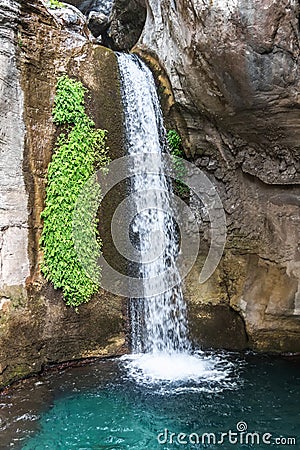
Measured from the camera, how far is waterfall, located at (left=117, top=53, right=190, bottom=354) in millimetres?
5633

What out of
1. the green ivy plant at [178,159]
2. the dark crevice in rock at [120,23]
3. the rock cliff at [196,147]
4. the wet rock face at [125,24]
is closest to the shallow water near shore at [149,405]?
the rock cliff at [196,147]

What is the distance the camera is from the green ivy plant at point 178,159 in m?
6.00

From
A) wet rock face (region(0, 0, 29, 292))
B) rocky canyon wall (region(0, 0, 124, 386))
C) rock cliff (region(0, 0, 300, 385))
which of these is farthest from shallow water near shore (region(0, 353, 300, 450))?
wet rock face (region(0, 0, 29, 292))

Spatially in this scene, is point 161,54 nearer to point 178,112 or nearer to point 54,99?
point 178,112

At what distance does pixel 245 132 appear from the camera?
5.34 m

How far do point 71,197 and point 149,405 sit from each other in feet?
8.07

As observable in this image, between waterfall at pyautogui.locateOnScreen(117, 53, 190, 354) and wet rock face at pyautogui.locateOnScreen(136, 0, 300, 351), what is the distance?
25cm

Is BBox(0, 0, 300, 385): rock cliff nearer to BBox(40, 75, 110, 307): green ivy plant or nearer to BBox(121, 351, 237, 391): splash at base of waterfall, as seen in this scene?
BBox(40, 75, 110, 307): green ivy plant

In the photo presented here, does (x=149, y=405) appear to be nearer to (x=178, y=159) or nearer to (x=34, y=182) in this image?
(x=34, y=182)

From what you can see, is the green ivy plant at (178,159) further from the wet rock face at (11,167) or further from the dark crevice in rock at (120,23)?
the dark crevice in rock at (120,23)

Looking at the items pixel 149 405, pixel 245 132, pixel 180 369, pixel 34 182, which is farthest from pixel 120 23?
pixel 149 405

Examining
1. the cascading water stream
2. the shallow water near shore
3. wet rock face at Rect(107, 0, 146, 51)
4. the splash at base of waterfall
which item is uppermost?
wet rock face at Rect(107, 0, 146, 51)

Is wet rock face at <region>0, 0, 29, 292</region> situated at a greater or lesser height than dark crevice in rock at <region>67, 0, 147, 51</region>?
lesser

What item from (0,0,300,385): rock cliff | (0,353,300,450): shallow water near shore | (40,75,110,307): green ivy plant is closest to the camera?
(0,353,300,450): shallow water near shore
